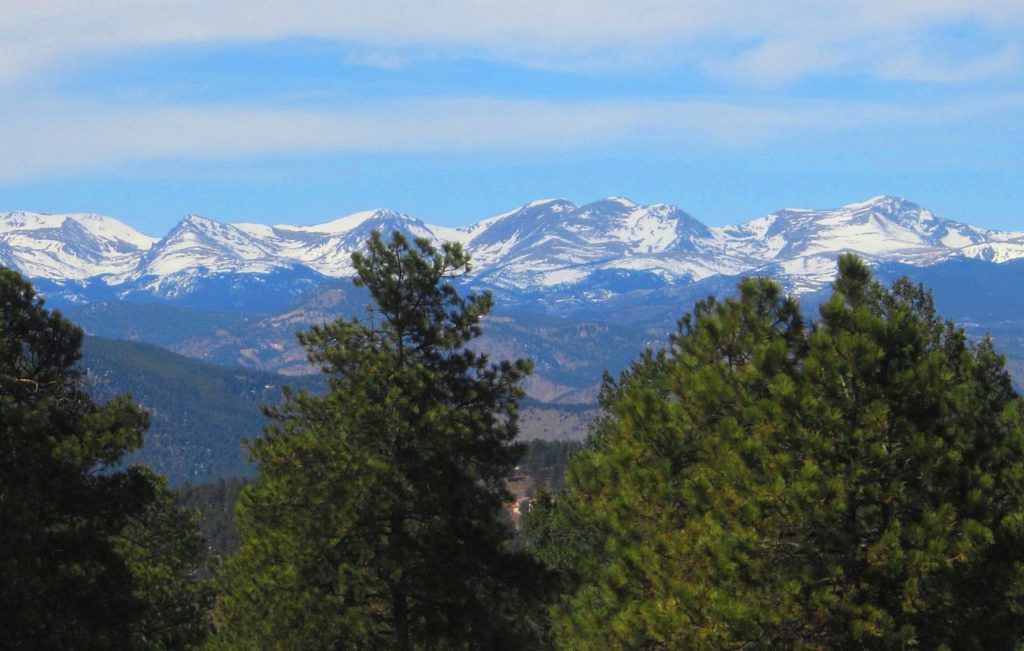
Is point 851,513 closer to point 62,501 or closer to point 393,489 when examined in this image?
point 393,489

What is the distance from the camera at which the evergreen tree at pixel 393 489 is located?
26703 mm

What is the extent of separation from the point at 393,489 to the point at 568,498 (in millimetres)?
5008

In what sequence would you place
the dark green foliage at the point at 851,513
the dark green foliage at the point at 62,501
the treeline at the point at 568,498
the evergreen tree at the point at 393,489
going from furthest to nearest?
the evergreen tree at the point at 393,489 < the dark green foliage at the point at 62,501 < the treeline at the point at 568,498 < the dark green foliage at the point at 851,513

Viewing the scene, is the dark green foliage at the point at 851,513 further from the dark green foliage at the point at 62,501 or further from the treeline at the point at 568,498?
the dark green foliage at the point at 62,501

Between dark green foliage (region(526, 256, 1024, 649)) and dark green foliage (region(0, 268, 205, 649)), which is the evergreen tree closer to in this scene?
dark green foliage (region(0, 268, 205, 649))

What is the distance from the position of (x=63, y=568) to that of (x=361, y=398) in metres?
8.44

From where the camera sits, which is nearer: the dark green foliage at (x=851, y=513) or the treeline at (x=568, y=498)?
the dark green foliage at (x=851, y=513)

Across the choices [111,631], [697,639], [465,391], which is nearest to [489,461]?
[465,391]

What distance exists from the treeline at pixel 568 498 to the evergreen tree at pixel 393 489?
2.5 inches

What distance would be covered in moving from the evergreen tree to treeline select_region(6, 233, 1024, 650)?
2.5 inches

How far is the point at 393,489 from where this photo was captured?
27.0 meters

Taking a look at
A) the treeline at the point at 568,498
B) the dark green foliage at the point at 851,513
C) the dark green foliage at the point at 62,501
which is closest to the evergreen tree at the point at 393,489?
the treeline at the point at 568,498

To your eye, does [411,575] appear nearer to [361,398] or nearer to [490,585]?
[490,585]

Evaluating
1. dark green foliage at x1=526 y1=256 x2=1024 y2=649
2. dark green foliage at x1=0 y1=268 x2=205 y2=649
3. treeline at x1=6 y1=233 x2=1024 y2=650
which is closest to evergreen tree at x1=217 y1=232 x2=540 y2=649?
treeline at x1=6 y1=233 x2=1024 y2=650
